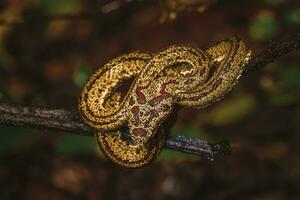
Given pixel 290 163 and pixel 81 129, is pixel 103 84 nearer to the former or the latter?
pixel 81 129

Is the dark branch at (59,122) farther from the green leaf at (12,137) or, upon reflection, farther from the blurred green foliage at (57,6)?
the blurred green foliage at (57,6)

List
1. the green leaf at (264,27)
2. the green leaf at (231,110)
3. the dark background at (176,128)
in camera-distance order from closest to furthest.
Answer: the green leaf at (264,27) → the dark background at (176,128) → the green leaf at (231,110)

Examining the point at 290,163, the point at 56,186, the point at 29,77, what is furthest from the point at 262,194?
the point at 29,77

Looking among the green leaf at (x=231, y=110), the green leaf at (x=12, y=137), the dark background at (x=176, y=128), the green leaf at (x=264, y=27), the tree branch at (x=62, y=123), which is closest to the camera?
the tree branch at (x=62, y=123)

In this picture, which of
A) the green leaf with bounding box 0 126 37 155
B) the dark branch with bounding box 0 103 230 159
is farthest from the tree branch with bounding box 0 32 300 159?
the green leaf with bounding box 0 126 37 155

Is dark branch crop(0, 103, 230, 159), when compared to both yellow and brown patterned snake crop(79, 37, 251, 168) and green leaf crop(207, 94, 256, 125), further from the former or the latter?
green leaf crop(207, 94, 256, 125)

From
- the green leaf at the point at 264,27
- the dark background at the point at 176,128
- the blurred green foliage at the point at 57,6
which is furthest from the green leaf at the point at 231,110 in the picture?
the blurred green foliage at the point at 57,6
